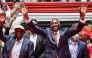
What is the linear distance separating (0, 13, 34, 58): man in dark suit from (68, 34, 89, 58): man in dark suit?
0.75m

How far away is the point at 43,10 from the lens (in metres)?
10.5

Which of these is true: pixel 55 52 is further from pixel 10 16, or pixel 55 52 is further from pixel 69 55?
pixel 10 16

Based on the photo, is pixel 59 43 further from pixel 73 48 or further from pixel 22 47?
pixel 22 47

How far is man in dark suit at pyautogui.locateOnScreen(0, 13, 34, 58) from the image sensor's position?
6.96m

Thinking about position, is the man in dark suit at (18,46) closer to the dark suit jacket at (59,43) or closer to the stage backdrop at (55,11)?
the dark suit jacket at (59,43)

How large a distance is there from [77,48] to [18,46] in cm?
108

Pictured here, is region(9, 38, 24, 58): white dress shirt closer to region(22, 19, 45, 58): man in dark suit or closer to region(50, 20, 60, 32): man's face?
region(22, 19, 45, 58): man in dark suit

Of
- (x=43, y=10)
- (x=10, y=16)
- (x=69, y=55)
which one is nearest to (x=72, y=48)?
(x=69, y=55)

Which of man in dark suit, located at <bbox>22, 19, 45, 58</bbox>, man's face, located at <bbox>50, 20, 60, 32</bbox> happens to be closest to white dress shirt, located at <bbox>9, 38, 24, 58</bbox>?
man in dark suit, located at <bbox>22, 19, 45, 58</bbox>

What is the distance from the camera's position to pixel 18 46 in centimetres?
702

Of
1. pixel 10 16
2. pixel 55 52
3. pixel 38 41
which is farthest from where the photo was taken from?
pixel 10 16

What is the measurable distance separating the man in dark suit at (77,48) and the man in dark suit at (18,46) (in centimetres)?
75

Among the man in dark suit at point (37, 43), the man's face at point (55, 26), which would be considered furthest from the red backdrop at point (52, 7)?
the man's face at point (55, 26)

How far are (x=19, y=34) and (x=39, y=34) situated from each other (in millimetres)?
362
